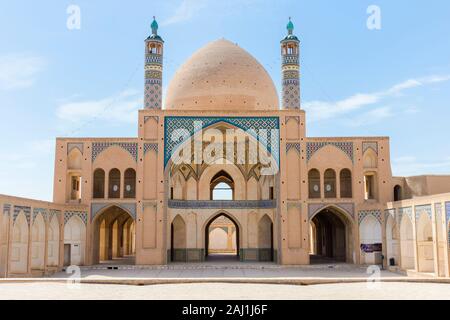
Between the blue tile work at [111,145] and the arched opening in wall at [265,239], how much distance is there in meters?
6.36

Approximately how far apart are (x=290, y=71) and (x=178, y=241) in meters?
8.63

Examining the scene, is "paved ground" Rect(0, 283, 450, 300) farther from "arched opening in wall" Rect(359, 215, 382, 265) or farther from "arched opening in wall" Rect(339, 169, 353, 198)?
"arched opening in wall" Rect(339, 169, 353, 198)

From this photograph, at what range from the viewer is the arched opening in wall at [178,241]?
Result: 71.2ft

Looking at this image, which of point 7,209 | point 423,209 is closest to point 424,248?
point 423,209

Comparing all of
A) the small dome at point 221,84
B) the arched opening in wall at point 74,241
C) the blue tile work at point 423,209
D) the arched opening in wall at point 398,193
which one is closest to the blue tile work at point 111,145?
the arched opening in wall at point 74,241

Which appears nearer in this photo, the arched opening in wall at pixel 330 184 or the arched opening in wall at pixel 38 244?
the arched opening in wall at pixel 38 244

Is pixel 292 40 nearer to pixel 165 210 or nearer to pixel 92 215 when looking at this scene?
pixel 165 210

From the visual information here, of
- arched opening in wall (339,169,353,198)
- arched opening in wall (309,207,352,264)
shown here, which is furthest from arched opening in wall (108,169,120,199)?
arched opening in wall (339,169,353,198)

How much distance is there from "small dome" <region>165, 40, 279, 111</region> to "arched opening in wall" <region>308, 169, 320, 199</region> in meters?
3.60

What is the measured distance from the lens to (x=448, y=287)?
12.0 metres

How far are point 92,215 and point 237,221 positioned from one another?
623 cm

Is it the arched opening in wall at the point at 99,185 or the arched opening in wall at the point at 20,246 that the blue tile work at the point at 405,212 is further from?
the arched opening in wall at the point at 20,246
